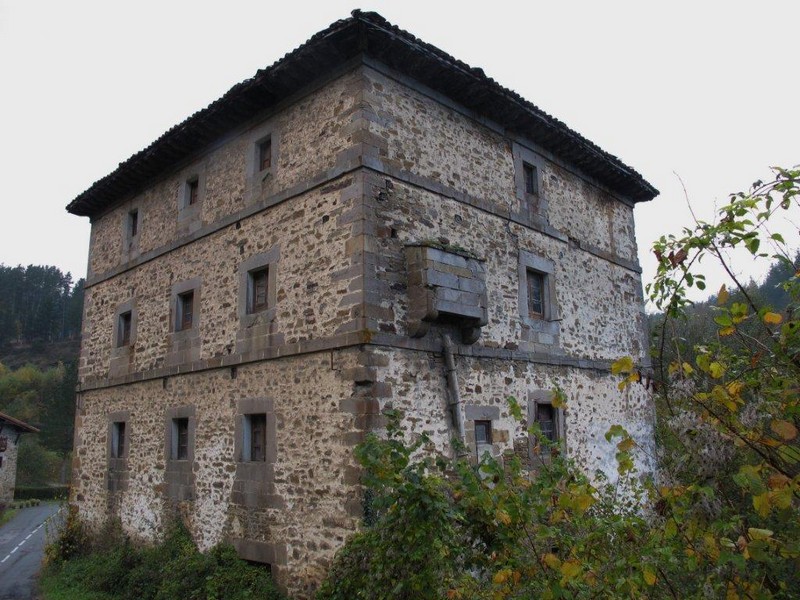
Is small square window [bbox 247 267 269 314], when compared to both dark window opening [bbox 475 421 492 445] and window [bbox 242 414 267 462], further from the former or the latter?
dark window opening [bbox 475 421 492 445]

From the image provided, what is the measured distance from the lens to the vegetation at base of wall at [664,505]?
2723 mm

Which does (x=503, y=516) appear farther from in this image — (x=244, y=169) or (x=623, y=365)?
(x=244, y=169)

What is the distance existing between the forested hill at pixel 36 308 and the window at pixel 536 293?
73.4 meters

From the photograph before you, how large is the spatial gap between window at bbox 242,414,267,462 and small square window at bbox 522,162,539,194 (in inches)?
247

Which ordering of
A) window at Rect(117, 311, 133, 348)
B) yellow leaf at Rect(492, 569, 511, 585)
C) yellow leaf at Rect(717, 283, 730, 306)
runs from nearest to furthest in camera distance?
yellow leaf at Rect(717, 283, 730, 306), yellow leaf at Rect(492, 569, 511, 585), window at Rect(117, 311, 133, 348)

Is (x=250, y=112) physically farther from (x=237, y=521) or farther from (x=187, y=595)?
(x=187, y=595)

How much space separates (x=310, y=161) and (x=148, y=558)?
23.5ft

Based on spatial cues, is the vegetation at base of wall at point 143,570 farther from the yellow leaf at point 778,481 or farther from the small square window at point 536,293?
the yellow leaf at point 778,481

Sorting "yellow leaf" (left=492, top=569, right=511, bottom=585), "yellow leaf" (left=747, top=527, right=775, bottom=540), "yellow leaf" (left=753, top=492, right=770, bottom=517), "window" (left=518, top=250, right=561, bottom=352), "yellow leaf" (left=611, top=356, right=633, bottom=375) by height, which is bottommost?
"yellow leaf" (left=492, top=569, right=511, bottom=585)

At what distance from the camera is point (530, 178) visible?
38.7ft

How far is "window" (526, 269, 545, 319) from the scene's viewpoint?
36.1 feet

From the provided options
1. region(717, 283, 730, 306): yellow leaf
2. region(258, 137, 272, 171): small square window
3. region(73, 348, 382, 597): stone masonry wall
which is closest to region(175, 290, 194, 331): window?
region(73, 348, 382, 597): stone masonry wall

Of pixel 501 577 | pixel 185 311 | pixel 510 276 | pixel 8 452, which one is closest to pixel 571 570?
pixel 501 577

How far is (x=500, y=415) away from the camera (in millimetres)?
9695
